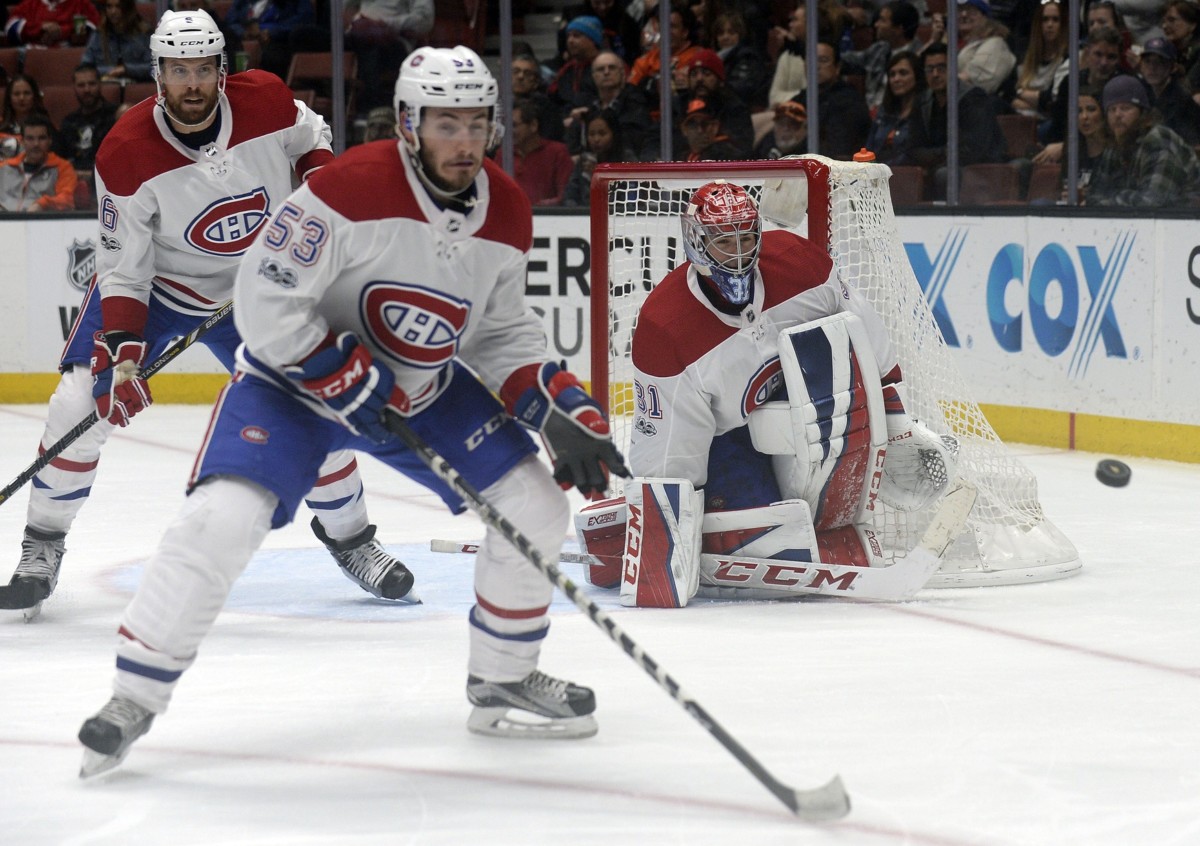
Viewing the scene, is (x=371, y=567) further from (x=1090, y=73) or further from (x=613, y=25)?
(x=613, y=25)

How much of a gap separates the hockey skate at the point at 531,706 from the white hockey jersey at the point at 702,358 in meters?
0.98

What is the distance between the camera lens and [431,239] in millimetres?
2566

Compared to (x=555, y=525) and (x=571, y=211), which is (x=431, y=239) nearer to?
(x=555, y=525)

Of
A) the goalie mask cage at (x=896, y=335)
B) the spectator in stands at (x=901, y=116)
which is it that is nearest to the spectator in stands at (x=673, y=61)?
the spectator in stands at (x=901, y=116)

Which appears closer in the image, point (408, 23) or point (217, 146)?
point (217, 146)

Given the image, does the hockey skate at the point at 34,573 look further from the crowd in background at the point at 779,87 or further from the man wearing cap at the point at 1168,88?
the man wearing cap at the point at 1168,88

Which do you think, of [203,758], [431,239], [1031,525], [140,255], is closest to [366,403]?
[431,239]

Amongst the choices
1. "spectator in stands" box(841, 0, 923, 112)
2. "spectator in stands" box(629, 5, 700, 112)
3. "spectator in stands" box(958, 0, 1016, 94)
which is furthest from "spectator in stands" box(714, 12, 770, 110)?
"spectator in stands" box(958, 0, 1016, 94)

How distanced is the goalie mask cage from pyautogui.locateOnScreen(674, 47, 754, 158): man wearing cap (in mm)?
2608

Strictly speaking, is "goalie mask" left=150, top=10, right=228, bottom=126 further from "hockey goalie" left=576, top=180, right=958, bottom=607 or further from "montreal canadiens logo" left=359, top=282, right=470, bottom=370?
"montreal canadiens logo" left=359, top=282, right=470, bottom=370

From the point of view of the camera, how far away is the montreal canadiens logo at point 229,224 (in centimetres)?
378

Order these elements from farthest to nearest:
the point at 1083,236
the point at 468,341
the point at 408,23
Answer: the point at 408,23
the point at 1083,236
the point at 468,341

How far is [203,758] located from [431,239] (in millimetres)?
835

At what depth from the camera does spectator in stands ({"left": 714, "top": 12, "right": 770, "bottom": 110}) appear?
727 centimetres
